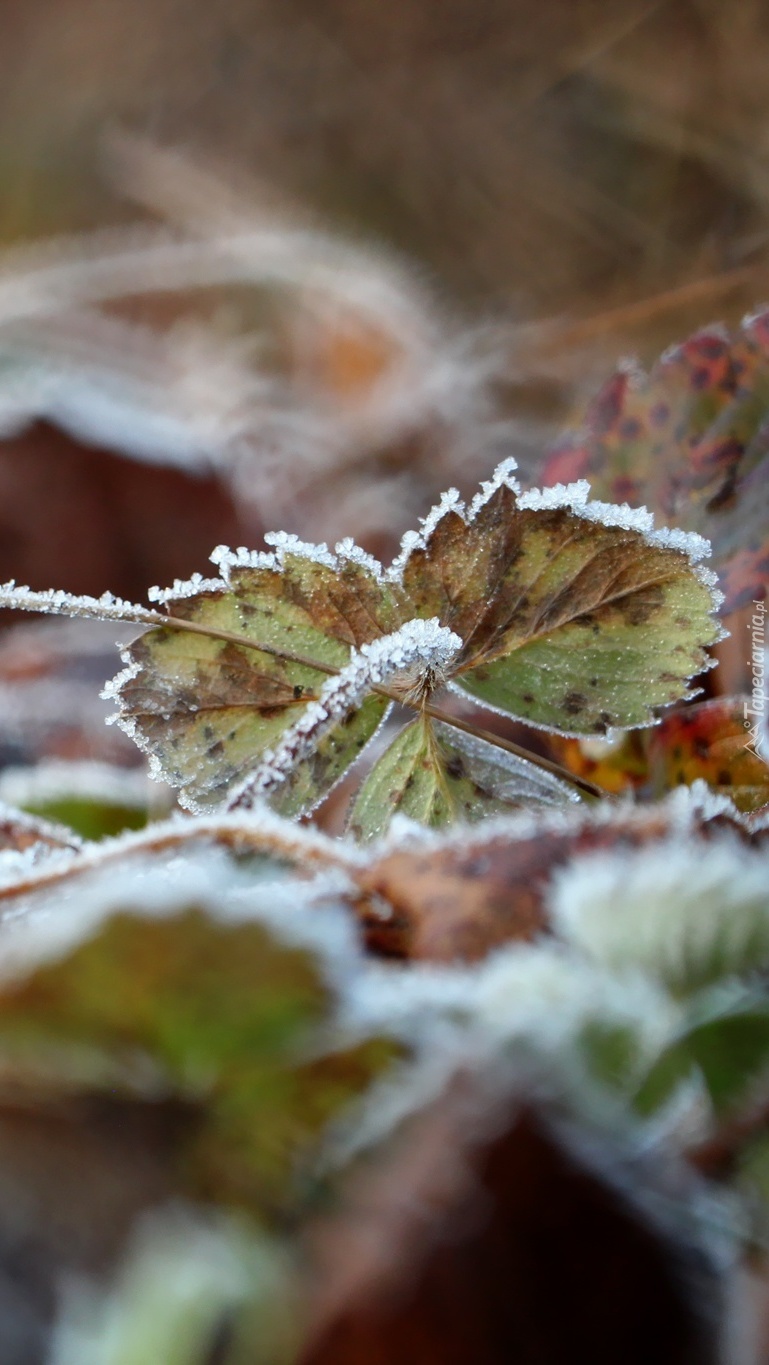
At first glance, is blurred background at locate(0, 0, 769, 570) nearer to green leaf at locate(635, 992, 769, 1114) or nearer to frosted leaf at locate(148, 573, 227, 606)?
frosted leaf at locate(148, 573, 227, 606)

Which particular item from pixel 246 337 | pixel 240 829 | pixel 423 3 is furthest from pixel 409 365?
pixel 423 3

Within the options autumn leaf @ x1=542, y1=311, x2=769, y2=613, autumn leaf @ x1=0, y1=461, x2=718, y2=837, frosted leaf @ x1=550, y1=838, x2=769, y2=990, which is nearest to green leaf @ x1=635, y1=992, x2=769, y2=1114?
frosted leaf @ x1=550, y1=838, x2=769, y2=990

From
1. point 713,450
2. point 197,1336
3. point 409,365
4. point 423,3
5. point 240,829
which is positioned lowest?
point 197,1336

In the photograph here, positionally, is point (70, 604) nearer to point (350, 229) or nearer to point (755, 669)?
point (755, 669)

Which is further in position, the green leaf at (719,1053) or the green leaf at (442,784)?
the green leaf at (442,784)

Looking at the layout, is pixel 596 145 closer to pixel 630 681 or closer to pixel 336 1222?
pixel 630 681

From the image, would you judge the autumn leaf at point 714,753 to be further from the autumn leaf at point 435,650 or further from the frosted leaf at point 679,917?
the frosted leaf at point 679,917

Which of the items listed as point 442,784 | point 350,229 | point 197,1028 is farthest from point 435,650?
point 350,229

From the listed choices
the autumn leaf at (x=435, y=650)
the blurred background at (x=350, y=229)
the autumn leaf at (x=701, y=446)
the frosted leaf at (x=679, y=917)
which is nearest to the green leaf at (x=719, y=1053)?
the frosted leaf at (x=679, y=917)
